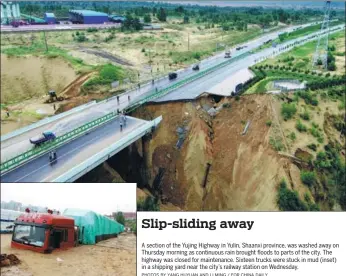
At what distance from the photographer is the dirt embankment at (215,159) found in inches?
386

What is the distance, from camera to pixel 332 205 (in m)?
10.1

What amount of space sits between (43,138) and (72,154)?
65 centimetres

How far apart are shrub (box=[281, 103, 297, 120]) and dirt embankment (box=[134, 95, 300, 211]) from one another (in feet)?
1.29

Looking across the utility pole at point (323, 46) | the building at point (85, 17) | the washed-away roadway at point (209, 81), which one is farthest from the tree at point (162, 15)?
the utility pole at point (323, 46)

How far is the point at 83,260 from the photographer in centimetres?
679

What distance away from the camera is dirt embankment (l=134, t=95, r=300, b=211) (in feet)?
32.1

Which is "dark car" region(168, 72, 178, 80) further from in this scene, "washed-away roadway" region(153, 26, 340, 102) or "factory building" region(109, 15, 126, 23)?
"factory building" region(109, 15, 126, 23)

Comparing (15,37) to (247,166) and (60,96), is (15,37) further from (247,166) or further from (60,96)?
(247,166)

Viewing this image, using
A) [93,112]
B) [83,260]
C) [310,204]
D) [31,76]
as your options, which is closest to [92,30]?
[31,76]

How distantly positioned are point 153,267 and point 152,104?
4.99m

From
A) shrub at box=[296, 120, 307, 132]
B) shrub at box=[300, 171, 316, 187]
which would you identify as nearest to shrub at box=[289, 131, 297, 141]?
shrub at box=[296, 120, 307, 132]

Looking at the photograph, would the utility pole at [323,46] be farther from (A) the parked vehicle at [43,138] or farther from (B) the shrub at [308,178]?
(A) the parked vehicle at [43,138]

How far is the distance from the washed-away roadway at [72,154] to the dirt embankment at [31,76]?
1.76 metres

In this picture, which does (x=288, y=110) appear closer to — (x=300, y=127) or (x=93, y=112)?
(x=300, y=127)
